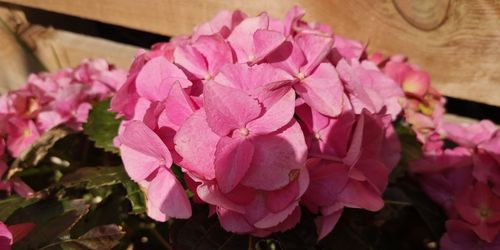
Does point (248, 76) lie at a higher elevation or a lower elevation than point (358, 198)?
higher

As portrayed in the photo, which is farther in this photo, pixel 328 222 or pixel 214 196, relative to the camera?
pixel 328 222

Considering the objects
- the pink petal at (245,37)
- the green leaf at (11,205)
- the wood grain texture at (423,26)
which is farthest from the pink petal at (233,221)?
the wood grain texture at (423,26)

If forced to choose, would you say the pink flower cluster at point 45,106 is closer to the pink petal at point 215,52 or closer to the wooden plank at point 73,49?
the wooden plank at point 73,49

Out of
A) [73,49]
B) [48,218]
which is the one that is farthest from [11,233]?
[73,49]

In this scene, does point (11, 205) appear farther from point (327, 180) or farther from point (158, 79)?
point (327, 180)

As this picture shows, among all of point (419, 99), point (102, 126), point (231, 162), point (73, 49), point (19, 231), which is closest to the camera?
point (231, 162)

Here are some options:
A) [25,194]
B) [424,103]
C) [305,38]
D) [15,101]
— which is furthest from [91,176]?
[424,103]

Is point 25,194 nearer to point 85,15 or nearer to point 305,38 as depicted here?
point 85,15

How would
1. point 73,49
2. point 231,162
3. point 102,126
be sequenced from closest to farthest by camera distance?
point 231,162 → point 102,126 → point 73,49
